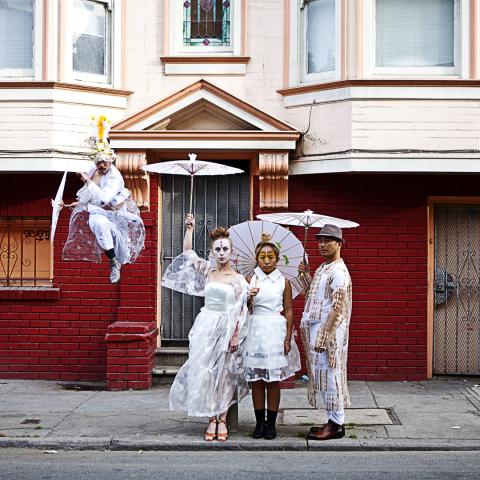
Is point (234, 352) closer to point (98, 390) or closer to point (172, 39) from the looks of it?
point (98, 390)

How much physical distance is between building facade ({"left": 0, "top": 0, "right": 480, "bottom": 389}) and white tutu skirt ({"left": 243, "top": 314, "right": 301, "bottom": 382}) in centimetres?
321

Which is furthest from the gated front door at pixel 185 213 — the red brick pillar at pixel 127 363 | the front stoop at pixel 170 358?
the red brick pillar at pixel 127 363

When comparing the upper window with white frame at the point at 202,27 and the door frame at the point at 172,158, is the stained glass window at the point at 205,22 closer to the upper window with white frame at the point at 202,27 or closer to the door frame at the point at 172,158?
the upper window with white frame at the point at 202,27

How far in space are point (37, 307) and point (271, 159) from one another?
12.1 feet

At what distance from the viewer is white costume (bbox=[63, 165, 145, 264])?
27.7 feet

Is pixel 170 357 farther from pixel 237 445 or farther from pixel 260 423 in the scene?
pixel 237 445

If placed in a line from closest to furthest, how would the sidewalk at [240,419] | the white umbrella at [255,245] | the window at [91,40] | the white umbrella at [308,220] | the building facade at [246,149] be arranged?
the sidewalk at [240,419] < the white umbrella at [255,245] < the white umbrella at [308,220] < the building facade at [246,149] < the window at [91,40]

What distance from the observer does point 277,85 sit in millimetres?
12484

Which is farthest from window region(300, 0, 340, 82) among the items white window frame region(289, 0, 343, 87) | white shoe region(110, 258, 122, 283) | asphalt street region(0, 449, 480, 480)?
asphalt street region(0, 449, 480, 480)

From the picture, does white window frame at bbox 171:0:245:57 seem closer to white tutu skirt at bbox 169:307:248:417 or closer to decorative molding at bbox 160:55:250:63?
decorative molding at bbox 160:55:250:63

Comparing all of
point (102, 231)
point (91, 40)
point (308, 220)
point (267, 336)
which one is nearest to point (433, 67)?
point (308, 220)

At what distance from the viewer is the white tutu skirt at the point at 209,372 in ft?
29.1

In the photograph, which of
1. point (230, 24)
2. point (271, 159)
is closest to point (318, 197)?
point (271, 159)

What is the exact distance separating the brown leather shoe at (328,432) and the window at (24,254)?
5.27m
